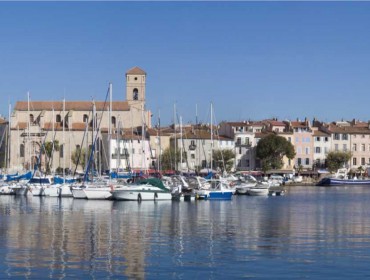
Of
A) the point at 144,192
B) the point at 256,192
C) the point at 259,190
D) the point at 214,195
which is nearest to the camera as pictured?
the point at 144,192

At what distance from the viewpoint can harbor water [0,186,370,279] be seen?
21.7m

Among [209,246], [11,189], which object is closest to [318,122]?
[11,189]

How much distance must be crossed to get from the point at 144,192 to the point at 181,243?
952 inches

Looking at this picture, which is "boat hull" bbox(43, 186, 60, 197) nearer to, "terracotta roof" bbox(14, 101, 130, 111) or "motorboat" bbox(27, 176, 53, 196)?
"motorboat" bbox(27, 176, 53, 196)

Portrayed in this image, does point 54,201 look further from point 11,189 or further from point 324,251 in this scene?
point 324,251

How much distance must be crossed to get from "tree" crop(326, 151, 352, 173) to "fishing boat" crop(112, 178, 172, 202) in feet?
175

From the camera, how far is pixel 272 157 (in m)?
99.8

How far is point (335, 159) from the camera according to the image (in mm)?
103125

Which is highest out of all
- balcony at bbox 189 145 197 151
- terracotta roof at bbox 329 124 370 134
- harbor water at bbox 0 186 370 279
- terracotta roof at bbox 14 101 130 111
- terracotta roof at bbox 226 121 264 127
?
terracotta roof at bbox 14 101 130 111

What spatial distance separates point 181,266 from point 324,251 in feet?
18.1

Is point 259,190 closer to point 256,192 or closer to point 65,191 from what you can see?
point 256,192

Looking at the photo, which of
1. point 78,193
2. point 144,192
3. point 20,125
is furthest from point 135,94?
point 144,192

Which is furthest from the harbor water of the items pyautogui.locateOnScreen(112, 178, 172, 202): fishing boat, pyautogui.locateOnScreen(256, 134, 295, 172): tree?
pyautogui.locateOnScreen(256, 134, 295, 172): tree

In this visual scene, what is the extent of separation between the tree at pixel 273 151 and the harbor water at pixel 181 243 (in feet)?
172
